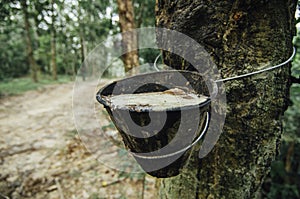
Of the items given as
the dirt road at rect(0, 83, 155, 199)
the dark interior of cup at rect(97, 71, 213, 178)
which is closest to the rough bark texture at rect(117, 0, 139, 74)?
the dirt road at rect(0, 83, 155, 199)

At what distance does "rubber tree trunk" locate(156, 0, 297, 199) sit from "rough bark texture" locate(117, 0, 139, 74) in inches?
91.7

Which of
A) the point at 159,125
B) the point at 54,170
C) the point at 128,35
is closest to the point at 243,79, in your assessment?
the point at 159,125

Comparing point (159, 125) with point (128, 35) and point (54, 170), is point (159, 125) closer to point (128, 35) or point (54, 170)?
point (54, 170)

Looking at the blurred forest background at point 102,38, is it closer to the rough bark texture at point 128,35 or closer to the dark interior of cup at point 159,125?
the rough bark texture at point 128,35

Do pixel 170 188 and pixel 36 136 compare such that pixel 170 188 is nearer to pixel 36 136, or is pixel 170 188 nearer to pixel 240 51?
pixel 240 51

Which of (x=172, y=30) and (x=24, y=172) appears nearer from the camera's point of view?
(x=172, y=30)

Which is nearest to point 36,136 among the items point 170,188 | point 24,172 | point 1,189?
point 24,172

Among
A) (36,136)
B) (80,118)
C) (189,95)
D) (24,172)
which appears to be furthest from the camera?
(80,118)

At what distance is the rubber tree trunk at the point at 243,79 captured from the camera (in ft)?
2.85

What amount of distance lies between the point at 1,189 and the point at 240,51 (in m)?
2.62

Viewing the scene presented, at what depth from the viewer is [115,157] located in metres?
Result: 2.93

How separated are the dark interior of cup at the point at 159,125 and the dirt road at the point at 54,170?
133 cm

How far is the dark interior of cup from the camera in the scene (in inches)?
23.6

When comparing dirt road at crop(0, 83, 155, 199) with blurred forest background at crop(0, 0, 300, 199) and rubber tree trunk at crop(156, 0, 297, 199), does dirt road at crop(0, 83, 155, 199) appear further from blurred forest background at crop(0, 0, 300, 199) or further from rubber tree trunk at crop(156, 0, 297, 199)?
blurred forest background at crop(0, 0, 300, 199)
